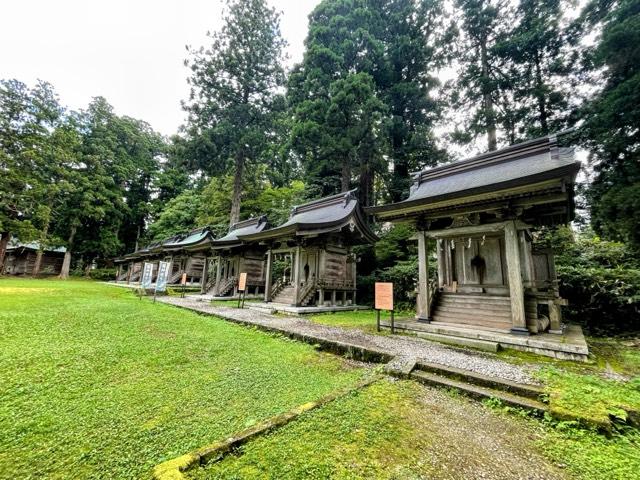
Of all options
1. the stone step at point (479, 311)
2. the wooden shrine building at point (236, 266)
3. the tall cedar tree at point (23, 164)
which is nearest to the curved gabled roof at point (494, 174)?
the stone step at point (479, 311)

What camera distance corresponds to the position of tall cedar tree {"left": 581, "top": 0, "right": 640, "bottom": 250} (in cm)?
809

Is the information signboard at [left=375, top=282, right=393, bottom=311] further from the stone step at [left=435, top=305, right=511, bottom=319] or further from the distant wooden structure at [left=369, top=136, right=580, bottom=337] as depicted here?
the stone step at [left=435, top=305, right=511, bottom=319]

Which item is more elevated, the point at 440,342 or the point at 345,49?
the point at 345,49

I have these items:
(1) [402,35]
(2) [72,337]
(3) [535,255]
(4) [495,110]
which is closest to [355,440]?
(2) [72,337]

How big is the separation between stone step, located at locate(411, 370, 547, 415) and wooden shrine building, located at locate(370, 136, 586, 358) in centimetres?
276

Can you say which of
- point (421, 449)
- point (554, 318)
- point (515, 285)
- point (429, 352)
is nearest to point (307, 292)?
point (429, 352)

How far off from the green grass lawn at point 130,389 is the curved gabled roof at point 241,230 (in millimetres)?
8908

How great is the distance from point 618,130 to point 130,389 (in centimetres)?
1520

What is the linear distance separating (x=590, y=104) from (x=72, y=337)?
1850cm

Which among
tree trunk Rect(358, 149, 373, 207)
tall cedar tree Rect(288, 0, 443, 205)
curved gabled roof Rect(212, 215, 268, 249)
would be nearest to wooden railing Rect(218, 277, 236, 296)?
curved gabled roof Rect(212, 215, 268, 249)

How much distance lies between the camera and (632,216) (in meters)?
7.84

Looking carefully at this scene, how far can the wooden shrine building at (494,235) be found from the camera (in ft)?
19.6

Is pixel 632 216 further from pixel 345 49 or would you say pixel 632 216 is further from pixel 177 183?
pixel 177 183

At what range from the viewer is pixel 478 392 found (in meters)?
3.41
